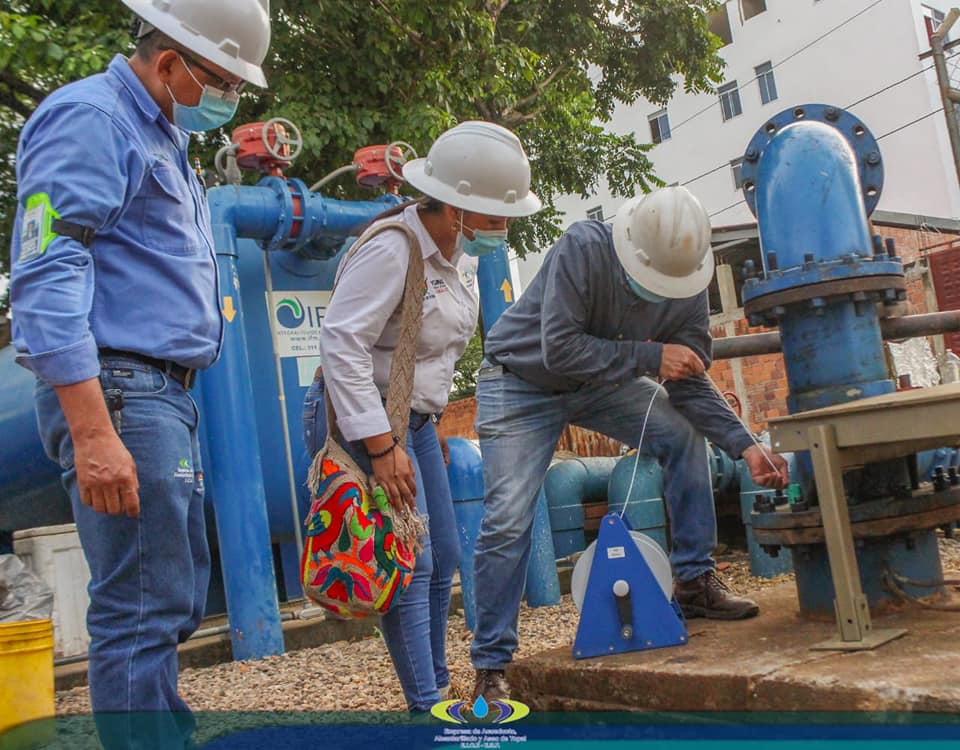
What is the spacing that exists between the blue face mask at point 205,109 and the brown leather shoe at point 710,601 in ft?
6.87

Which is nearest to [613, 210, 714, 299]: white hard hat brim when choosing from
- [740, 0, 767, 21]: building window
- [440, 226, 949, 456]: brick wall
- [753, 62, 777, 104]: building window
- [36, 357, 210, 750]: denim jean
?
[36, 357, 210, 750]: denim jean

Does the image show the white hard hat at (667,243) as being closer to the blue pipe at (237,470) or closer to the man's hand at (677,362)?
the man's hand at (677,362)

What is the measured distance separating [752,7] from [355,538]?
2729 cm

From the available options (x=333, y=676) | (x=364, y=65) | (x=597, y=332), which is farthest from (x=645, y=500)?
(x=364, y=65)

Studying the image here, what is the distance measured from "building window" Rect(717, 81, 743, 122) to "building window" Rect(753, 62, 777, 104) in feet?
2.30

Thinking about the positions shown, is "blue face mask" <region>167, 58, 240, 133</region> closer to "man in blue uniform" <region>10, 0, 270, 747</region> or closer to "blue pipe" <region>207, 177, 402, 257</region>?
"man in blue uniform" <region>10, 0, 270, 747</region>

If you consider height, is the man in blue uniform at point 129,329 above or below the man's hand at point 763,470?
above

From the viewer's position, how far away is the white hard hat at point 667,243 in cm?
296

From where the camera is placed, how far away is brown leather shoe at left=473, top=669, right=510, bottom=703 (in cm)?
300

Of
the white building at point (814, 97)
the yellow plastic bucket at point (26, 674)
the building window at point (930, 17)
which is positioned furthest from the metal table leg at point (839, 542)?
the building window at point (930, 17)

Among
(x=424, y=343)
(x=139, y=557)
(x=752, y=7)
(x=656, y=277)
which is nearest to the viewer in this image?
(x=139, y=557)

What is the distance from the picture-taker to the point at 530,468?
10.3 ft

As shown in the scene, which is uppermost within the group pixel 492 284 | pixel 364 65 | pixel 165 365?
pixel 364 65

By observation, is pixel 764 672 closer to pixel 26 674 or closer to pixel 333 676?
pixel 26 674
